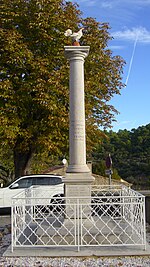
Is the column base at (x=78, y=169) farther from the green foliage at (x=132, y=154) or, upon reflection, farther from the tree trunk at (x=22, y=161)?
the green foliage at (x=132, y=154)

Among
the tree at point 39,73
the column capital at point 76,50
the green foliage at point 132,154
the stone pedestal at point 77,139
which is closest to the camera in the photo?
the stone pedestal at point 77,139

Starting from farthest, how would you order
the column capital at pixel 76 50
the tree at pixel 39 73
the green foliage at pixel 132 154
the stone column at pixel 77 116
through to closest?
the green foliage at pixel 132 154
the tree at pixel 39 73
the column capital at pixel 76 50
the stone column at pixel 77 116

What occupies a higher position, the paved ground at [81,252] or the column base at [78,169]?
the column base at [78,169]

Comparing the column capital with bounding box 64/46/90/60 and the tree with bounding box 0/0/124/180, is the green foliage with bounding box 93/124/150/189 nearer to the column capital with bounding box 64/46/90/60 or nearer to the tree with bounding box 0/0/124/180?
the tree with bounding box 0/0/124/180

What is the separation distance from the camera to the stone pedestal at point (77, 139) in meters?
7.88

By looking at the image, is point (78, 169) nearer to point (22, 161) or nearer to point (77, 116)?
point (77, 116)

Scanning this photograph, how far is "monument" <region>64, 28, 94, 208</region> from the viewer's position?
7.88 m

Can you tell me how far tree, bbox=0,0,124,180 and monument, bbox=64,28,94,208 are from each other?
594 cm

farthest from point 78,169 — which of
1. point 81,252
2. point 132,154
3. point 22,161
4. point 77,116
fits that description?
point 132,154

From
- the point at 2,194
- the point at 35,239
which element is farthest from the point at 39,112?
the point at 35,239

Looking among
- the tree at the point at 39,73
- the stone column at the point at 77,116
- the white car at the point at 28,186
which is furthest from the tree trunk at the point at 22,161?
the stone column at the point at 77,116

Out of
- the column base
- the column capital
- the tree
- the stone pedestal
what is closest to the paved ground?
the stone pedestal

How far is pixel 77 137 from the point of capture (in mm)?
8195

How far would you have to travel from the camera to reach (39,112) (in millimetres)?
16031
